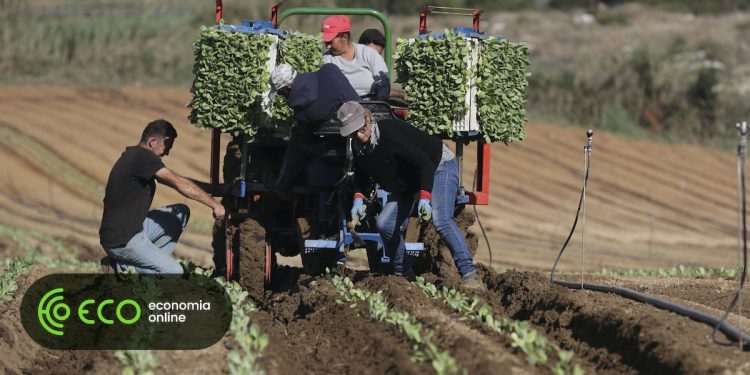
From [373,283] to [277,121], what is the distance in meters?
1.85

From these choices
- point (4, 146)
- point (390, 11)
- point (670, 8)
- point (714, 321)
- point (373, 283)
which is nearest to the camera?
point (714, 321)

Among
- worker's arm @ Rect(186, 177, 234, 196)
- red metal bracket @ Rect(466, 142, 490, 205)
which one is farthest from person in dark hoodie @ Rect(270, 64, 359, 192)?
red metal bracket @ Rect(466, 142, 490, 205)

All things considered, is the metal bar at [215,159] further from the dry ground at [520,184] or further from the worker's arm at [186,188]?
the dry ground at [520,184]

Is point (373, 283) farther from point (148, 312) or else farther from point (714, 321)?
point (714, 321)

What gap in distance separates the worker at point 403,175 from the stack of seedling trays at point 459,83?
67 cm

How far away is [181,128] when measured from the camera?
97.7 ft

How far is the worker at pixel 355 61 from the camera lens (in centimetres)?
1136

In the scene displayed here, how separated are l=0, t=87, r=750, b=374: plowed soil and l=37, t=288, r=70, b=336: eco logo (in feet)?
0.69

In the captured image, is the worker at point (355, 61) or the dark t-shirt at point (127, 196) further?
the worker at point (355, 61)

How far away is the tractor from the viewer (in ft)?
36.0

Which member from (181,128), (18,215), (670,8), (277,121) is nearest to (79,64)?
(181,128)

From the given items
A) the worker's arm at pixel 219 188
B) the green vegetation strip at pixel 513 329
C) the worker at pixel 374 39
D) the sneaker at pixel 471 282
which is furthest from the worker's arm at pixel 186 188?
the worker at pixel 374 39

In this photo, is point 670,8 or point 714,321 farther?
point 670,8

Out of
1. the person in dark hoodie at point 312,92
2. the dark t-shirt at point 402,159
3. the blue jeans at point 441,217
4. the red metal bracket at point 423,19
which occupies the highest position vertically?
the red metal bracket at point 423,19
